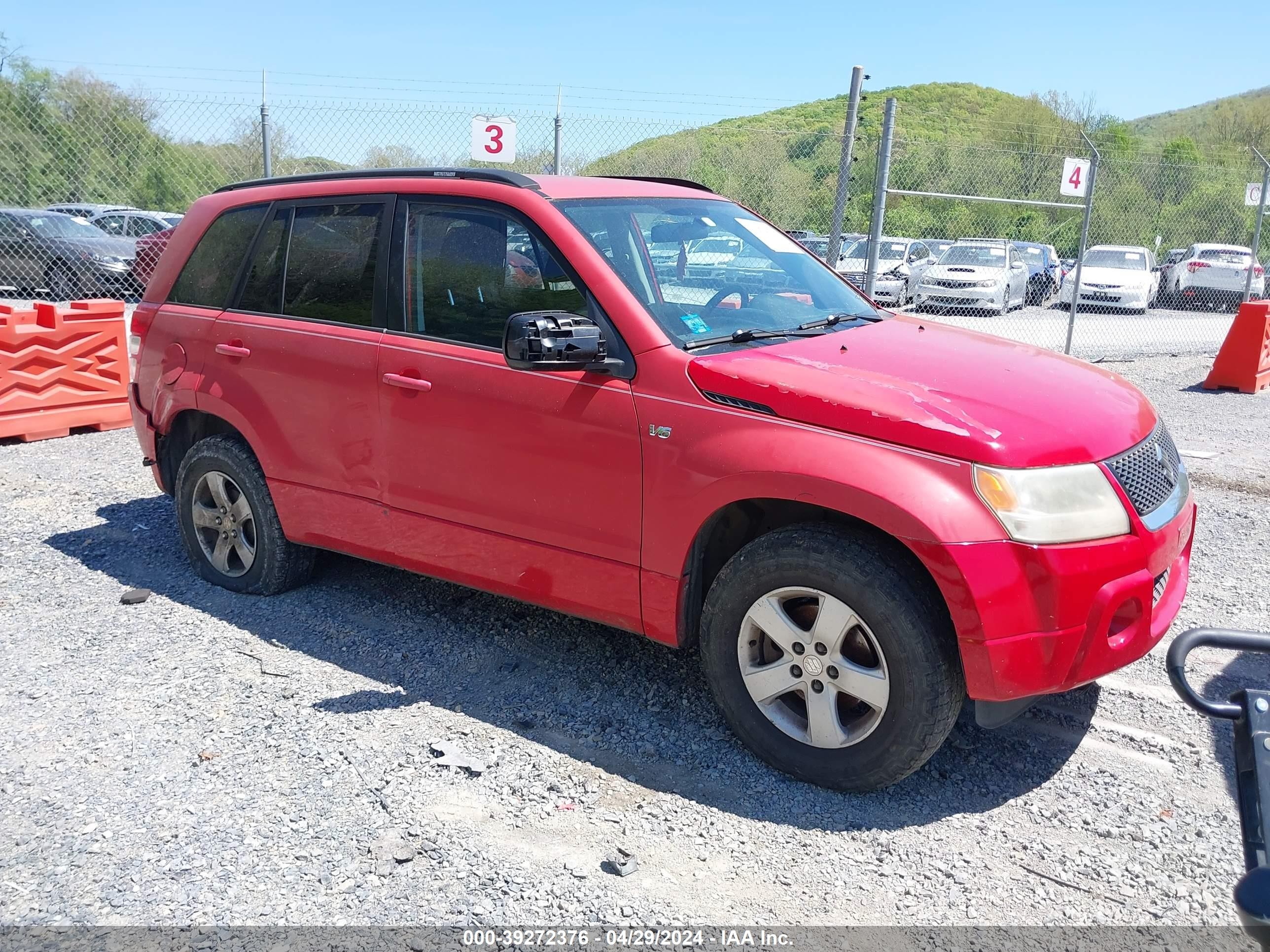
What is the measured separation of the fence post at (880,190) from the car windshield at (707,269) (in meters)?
4.99

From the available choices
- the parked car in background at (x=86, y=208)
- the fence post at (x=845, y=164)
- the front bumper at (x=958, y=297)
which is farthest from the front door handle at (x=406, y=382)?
the front bumper at (x=958, y=297)

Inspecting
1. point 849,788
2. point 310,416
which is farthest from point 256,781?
point 849,788

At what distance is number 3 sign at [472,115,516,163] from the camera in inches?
395

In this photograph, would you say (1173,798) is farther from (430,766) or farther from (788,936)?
(430,766)

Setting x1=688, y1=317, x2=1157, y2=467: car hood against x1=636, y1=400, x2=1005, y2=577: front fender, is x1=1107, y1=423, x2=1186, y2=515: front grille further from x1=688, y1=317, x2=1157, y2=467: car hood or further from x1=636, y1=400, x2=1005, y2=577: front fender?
x1=636, y1=400, x2=1005, y2=577: front fender

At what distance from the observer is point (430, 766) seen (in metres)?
3.53

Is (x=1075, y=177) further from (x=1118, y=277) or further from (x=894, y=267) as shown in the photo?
(x=1118, y=277)

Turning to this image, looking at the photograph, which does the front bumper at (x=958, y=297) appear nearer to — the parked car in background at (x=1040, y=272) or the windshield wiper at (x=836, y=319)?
the parked car in background at (x=1040, y=272)

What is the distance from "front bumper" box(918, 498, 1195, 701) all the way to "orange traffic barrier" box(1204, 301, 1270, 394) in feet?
31.7

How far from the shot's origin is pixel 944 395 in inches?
130

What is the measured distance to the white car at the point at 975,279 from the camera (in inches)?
715

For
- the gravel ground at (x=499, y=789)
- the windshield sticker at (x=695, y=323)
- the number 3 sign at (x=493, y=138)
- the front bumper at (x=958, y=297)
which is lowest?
the gravel ground at (x=499, y=789)

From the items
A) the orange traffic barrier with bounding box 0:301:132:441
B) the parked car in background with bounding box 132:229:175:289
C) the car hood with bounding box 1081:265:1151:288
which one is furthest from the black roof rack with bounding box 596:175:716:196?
the car hood with bounding box 1081:265:1151:288

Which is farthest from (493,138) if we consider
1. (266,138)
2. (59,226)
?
(59,226)
